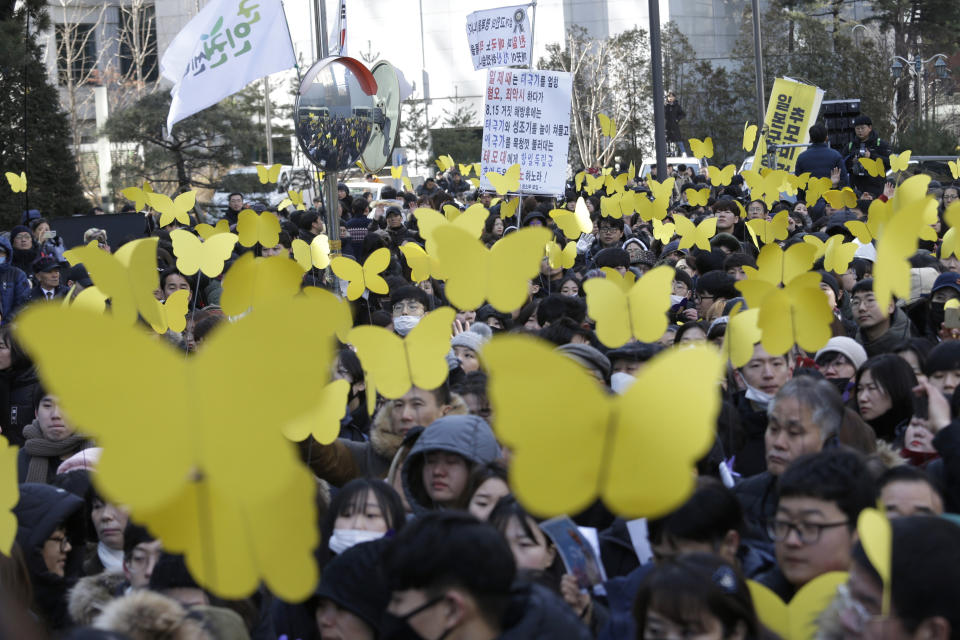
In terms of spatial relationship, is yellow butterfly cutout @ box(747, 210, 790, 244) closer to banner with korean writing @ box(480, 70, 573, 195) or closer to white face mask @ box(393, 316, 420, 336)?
banner with korean writing @ box(480, 70, 573, 195)

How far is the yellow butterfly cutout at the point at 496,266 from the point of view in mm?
4234

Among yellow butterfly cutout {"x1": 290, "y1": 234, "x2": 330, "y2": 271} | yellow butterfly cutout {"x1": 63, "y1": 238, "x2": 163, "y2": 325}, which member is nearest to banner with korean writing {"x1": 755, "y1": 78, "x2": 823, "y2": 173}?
yellow butterfly cutout {"x1": 290, "y1": 234, "x2": 330, "y2": 271}

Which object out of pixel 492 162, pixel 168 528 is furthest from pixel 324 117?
pixel 168 528

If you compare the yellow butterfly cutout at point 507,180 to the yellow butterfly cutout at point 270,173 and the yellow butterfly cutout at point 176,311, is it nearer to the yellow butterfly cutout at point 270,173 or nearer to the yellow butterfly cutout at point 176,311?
the yellow butterfly cutout at point 176,311

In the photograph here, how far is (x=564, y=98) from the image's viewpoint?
966cm

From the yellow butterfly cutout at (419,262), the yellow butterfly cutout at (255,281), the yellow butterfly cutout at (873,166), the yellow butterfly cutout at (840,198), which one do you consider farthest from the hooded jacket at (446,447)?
the yellow butterfly cutout at (873,166)

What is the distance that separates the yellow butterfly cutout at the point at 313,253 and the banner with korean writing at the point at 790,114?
20.9 feet

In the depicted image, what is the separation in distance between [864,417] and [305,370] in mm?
2845

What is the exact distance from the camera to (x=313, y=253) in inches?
300

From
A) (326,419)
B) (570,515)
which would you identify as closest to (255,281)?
(326,419)

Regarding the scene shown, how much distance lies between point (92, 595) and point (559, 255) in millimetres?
5156

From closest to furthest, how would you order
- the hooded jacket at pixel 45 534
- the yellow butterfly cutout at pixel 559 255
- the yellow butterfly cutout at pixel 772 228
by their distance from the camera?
the hooded jacket at pixel 45 534, the yellow butterfly cutout at pixel 559 255, the yellow butterfly cutout at pixel 772 228

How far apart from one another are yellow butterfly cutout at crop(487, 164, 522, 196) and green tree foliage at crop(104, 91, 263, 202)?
13.5 m

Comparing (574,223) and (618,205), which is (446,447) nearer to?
(574,223)
